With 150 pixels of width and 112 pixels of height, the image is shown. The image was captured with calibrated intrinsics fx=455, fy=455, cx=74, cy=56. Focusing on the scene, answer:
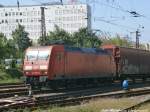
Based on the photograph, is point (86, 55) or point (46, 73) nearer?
point (46, 73)

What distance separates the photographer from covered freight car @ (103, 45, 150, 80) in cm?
4044

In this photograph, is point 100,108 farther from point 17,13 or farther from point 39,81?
point 17,13

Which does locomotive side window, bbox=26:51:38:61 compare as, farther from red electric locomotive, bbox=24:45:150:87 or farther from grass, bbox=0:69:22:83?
grass, bbox=0:69:22:83

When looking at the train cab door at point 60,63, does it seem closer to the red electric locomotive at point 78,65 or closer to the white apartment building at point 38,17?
the red electric locomotive at point 78,65

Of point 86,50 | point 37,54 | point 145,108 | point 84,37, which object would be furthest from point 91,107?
point 84,37

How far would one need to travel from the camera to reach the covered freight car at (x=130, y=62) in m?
40.4

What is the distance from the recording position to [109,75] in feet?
127

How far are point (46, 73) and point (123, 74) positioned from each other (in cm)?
1353

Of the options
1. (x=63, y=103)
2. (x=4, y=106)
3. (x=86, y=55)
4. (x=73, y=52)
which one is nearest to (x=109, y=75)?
(x=86, y=55)

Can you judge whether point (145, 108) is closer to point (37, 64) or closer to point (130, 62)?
point (37, 64)

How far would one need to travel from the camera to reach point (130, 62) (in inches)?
1681

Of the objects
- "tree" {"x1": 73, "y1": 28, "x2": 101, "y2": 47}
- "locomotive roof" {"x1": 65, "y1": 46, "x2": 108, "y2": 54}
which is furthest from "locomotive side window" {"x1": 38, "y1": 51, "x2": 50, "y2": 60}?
"tree" {"x1": 73, "y1": 28, "x2": 101, "y2": 47}

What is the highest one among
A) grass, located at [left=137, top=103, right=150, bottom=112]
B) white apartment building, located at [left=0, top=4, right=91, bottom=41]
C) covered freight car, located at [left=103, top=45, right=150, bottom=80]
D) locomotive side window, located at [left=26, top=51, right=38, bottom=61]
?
white apartment building, located at [left=0, top=4, right=91, bottom=41]

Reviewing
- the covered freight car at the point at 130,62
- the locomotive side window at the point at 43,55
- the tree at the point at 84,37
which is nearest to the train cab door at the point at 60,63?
the locomotive side window at the point at 43,55
